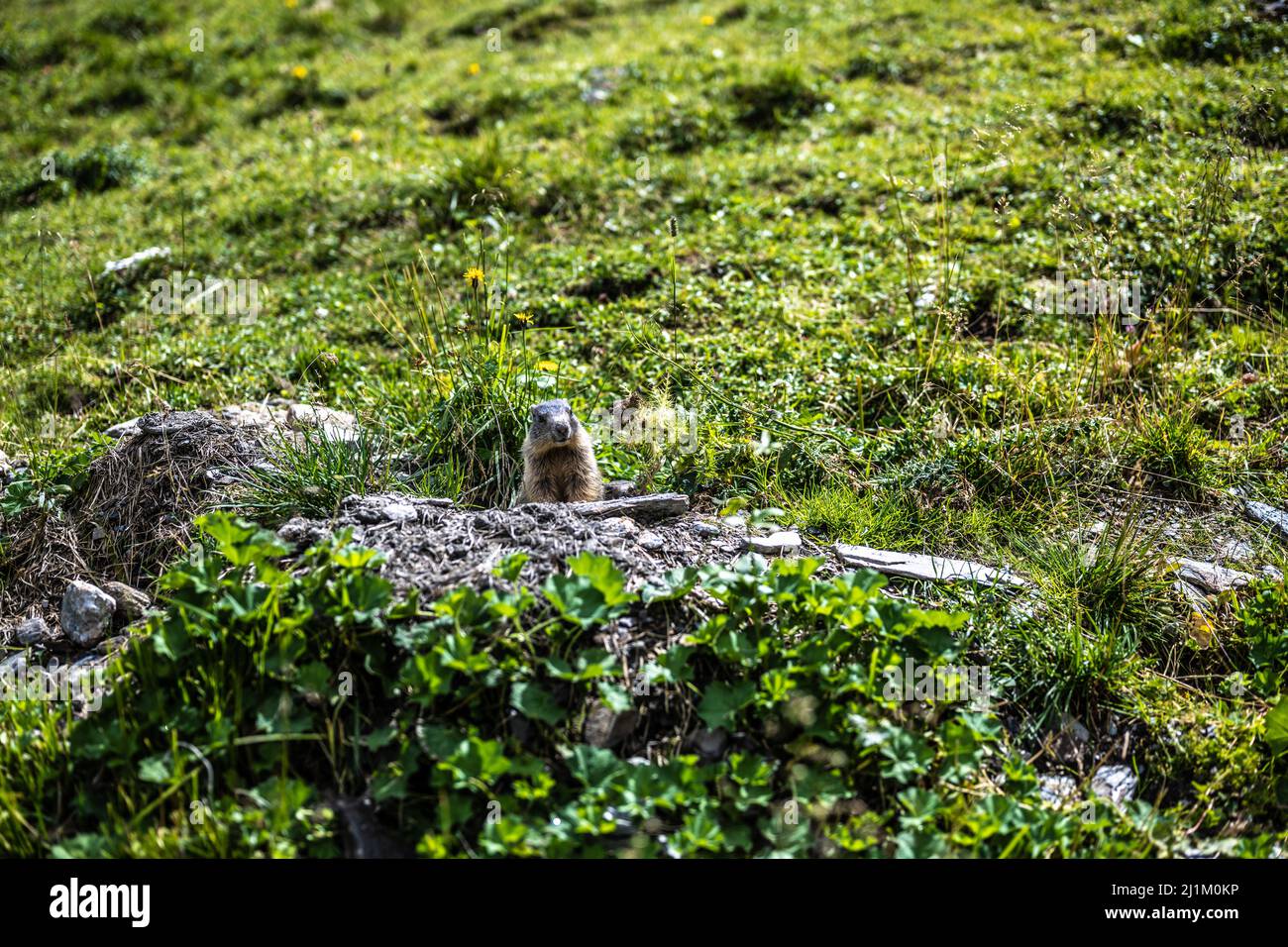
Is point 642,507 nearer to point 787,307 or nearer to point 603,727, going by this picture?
point 603,727

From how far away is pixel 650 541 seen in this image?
4.60 meters

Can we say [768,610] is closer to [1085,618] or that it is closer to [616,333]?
[1085,618]

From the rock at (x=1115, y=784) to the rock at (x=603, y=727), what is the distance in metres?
1.85

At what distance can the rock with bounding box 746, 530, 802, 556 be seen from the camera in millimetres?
4797

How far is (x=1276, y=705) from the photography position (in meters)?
4.03

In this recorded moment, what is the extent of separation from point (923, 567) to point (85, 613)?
3.86 meters

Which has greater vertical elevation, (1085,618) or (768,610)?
(768,610)

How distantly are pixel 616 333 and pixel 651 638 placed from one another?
11.4 feet

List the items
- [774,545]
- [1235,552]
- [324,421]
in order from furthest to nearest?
[324,421] → [1235,552] → [774,545]

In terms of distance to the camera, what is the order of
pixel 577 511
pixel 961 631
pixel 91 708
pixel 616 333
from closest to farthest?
pixel 91 708 → pixel 961 631 → pixel 577 511 → pixel 616 333

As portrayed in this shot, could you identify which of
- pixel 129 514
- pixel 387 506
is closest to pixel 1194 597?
pixel 387 506

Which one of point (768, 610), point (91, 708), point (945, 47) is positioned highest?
point (945, 47)

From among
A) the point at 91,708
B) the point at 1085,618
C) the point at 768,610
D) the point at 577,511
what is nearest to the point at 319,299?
the point at 577,511

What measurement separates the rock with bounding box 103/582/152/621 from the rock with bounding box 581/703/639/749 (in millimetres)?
2317
